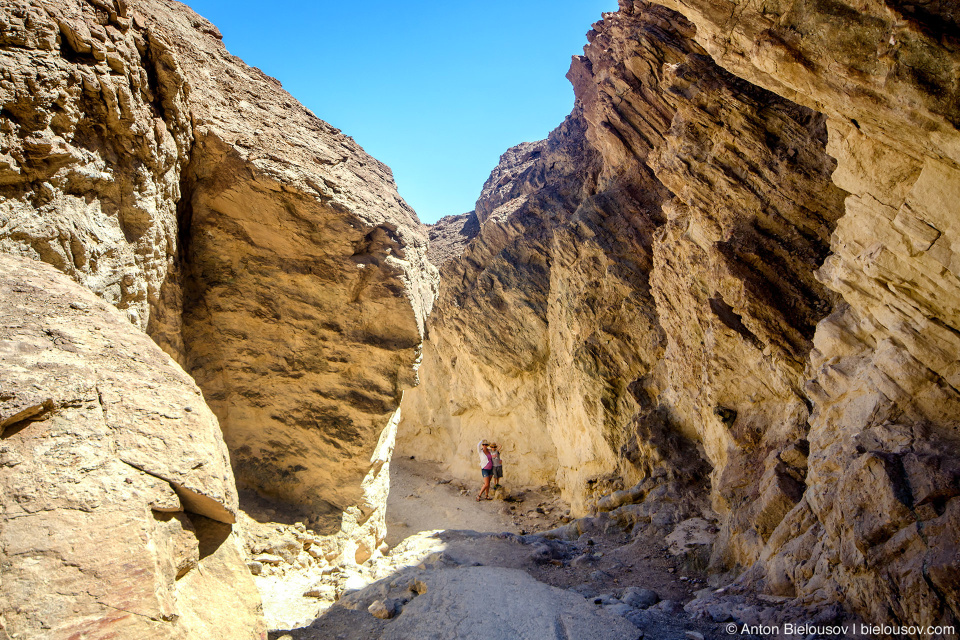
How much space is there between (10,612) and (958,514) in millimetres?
7379

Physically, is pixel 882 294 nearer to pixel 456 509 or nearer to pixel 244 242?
pixel 244 242

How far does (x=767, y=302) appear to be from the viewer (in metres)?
9.01

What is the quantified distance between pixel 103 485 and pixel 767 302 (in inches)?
383

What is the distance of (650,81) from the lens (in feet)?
51.0

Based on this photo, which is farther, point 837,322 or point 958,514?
point 837,322

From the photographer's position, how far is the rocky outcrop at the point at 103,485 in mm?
3139

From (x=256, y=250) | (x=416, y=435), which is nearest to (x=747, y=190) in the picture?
(x=256, y=250)

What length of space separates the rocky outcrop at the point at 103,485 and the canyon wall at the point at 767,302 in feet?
20.6

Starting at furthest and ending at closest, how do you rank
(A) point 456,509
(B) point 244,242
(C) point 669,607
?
(A) point 456,509 < (B) point 244,242 < (C) point 669,607

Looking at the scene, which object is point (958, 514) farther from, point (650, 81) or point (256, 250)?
point (650, 81)

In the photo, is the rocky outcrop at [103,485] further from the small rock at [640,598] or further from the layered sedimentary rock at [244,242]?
the small rock at [640,598]

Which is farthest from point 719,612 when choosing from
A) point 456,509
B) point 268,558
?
point 456,509

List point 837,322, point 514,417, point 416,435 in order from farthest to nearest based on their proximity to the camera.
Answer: point 416,435, point 514,417, point 837,322

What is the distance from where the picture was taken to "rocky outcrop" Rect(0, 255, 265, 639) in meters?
3.14
